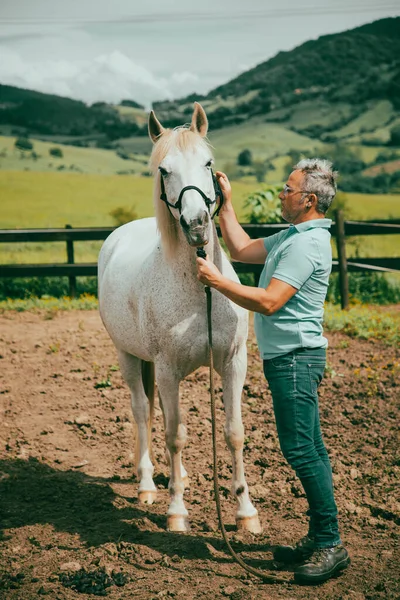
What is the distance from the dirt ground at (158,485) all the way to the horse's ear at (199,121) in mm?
2385

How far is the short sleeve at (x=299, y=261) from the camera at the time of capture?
3.18 m

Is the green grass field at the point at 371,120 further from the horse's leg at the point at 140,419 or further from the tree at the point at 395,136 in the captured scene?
the horse's leg at the point at 140,419

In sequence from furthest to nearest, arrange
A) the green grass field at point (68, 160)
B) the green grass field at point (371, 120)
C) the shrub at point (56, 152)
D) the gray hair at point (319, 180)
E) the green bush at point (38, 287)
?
1. the green grass field at point (371, 120)
2. the shrub at point (56, 152)
3. the green grass field at point (68, 160)
4. the green bush at point (38, 287)
5. the gray hair at point (319, 180)

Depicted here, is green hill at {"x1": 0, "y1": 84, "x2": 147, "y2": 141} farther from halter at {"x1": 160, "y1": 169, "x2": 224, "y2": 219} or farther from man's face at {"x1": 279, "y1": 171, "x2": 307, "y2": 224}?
man's face at {"x1": 279, "y1": 171, "x2": 307, "y2": 224}

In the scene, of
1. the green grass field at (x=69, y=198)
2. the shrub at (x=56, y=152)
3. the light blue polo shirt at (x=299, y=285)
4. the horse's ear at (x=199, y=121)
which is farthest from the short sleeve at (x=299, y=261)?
the shrub at (x=56, y=152)

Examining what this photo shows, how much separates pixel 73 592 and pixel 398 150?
84.3 ft

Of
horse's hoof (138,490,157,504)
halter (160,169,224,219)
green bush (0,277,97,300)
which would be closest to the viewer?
halter (160,169,224,219)

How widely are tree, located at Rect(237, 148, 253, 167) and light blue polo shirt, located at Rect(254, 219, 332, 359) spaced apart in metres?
22.6

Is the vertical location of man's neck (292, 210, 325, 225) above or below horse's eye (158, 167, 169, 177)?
below

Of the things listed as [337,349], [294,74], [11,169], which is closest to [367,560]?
[337,349]

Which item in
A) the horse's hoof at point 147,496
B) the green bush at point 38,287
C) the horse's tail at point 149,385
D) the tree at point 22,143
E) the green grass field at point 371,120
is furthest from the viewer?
the green grass field at point 371,120

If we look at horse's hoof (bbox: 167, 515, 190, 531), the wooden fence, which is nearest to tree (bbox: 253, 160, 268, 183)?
the wooden fence

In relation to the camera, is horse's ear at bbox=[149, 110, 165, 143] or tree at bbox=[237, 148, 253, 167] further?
tree at bbox=[237, 148, 253, 167]

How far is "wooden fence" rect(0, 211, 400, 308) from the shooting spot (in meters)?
10.2
